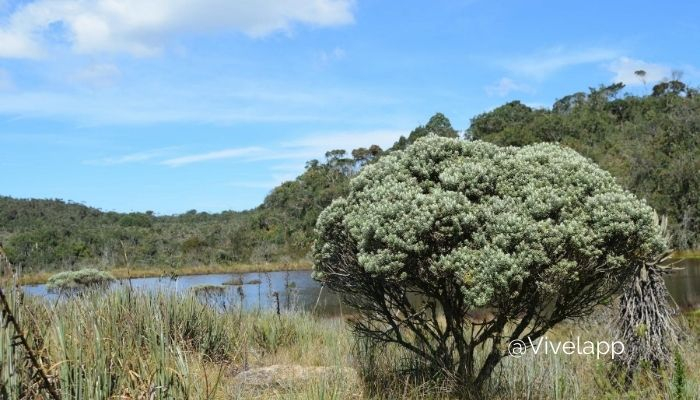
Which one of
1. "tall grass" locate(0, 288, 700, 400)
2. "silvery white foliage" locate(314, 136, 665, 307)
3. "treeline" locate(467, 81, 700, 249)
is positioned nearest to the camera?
"tall grass" locate(0, 288, 700, 400)

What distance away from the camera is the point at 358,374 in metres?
5.84

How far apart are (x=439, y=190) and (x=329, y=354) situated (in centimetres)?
283

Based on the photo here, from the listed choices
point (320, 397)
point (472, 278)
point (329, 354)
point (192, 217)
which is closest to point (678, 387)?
point (472, 278)

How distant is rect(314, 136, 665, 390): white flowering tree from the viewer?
15.4 feet

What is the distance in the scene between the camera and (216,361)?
24.6ft

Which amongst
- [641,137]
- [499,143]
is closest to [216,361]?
[499,143]

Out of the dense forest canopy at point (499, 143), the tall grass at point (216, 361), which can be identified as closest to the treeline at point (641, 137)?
the dense forest canopy at point (499, 143)

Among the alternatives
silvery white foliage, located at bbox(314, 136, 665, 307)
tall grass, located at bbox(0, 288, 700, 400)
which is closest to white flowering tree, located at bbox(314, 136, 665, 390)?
silvery white foliage, located at bbox(314, 136, 665, 307)

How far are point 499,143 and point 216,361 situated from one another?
47.4 m

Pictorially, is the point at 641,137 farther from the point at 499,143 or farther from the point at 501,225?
the point at 501,225

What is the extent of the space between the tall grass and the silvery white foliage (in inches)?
38.2

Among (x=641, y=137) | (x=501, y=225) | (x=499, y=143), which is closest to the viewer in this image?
(x=501, y=225)

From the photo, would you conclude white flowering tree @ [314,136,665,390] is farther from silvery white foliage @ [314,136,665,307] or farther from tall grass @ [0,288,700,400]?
tall grass @ [0,288,700,400]

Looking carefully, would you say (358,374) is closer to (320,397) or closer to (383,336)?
(383,336)
